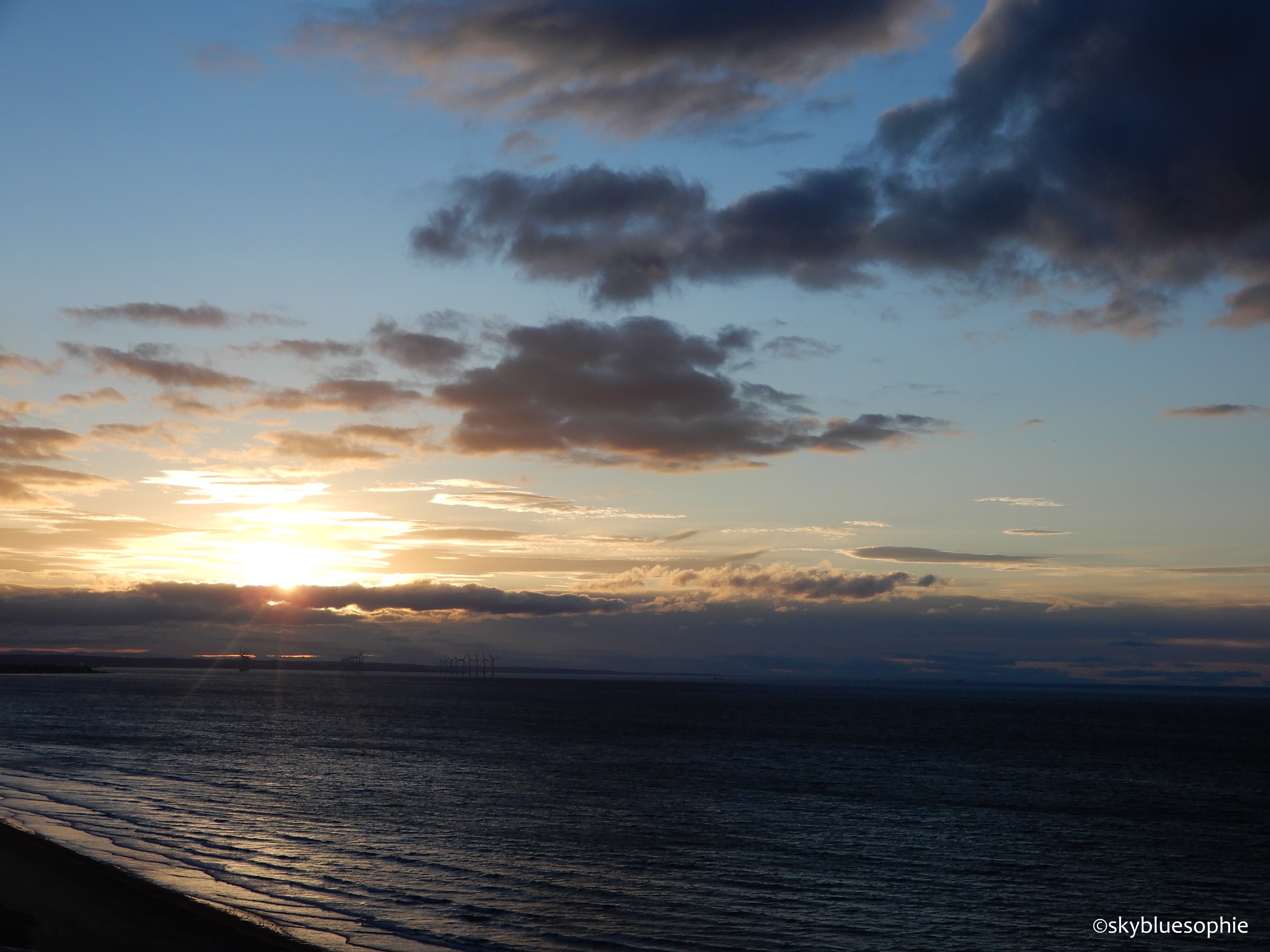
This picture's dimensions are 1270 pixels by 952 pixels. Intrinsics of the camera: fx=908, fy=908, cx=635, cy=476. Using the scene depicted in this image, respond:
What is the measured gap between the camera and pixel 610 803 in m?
58.9

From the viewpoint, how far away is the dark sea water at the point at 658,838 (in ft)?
103

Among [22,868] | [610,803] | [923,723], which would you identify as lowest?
[923,723]

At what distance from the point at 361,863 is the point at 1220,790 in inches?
2858

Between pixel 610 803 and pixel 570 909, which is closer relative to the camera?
pixel 570 909

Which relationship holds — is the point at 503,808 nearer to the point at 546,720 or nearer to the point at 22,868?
the point at 22,868

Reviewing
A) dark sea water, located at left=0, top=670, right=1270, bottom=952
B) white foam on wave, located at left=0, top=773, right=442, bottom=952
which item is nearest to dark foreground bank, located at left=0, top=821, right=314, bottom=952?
white foam on wave, located at left=0, top=773, right=442, bottom=952

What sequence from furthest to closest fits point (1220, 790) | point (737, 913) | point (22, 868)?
point (1220, 790) < point (737, 913) < point (22, 868)

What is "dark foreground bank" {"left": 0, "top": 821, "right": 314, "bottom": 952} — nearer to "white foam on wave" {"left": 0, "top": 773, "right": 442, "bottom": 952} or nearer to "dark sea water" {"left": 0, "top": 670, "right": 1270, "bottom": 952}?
"white foam on wave" {"left": 0, "top": 773, "right": 442, "bottom": 952}

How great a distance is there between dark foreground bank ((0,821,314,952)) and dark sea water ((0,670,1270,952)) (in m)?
1.86

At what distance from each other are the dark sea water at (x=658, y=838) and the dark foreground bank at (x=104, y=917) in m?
1.86

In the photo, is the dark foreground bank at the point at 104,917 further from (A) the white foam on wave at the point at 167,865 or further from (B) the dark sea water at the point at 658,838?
(B) the dark sea water at the point at 658,838

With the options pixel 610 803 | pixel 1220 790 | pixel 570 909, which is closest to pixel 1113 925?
pixel 570 909

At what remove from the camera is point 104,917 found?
85.7 ft

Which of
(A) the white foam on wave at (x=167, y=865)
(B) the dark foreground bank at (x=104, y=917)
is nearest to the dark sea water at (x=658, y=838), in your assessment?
(A) the white foam on wave at (x=167, y=865)
